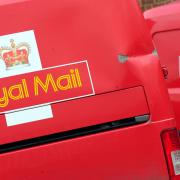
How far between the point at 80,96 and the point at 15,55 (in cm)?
45

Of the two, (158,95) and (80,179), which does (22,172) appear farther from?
(158,95)

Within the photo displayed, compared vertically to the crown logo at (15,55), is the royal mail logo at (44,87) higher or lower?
lower

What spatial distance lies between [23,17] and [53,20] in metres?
0.18

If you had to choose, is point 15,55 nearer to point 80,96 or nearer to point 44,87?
point 44,87

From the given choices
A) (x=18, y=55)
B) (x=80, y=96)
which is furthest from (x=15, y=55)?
(x=80, y=96)

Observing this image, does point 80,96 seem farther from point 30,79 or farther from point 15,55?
point 15,55

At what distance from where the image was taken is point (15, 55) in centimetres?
337

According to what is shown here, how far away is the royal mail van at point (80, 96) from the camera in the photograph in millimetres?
3355

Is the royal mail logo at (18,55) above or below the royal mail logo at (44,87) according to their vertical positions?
above

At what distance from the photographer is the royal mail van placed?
3.36 meters

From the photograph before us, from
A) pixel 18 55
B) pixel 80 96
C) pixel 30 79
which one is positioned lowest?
pixel 80 96

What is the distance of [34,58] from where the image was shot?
3.38 meters

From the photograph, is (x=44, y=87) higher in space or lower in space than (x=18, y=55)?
lower

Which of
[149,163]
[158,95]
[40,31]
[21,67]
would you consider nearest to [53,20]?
[40,31]
